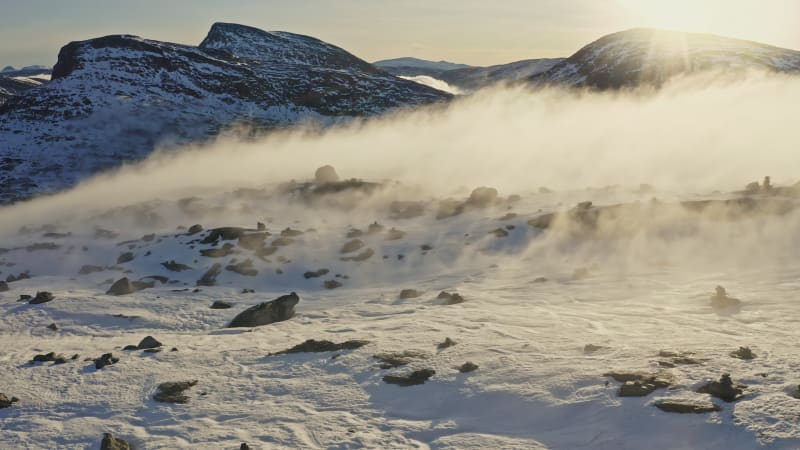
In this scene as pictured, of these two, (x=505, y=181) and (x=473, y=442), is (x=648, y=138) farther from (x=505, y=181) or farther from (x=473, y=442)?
(x=473, y=442)

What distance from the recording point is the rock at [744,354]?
44.6ft

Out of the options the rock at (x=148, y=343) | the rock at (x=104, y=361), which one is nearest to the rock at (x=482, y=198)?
the rock at (x=148, y=343)

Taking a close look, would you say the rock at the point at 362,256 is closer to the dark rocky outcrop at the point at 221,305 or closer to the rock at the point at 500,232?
the rock at the point at 500,232

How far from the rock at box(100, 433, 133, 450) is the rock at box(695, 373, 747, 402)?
11489 millimetres

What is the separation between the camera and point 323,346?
56.9 feet

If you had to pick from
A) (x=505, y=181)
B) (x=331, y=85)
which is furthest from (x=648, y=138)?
(x=331, y=85)

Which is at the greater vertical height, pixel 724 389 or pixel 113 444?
pixel 724 389

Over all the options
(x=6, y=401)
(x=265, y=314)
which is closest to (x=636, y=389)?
Result: (x=265, y=314)

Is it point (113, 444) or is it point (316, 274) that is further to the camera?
point (316, 274)

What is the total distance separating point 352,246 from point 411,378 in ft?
56.1

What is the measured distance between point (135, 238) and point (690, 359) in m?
30.9

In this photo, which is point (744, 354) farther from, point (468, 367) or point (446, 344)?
point (446, 344)

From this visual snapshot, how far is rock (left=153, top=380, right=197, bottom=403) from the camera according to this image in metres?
14.3

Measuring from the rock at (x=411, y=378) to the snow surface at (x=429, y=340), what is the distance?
192 mm
